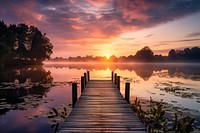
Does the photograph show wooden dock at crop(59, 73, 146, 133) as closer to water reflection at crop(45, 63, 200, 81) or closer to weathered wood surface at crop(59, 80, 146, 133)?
weathered wood surface at crop(59, 80, 146, 133)

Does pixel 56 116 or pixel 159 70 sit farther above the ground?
pixel 159 70

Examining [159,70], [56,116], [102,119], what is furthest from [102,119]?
[159,70]

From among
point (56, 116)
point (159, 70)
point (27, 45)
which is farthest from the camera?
point (27, 45)

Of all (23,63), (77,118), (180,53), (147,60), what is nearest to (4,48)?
(23,63)

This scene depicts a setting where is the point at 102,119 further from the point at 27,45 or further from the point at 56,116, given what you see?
the point at 27,45

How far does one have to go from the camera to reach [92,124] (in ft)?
28.0

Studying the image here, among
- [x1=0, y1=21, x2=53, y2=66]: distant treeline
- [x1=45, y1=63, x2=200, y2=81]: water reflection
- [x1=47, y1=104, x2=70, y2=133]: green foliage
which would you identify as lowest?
[x1=47, y1=104, x2=70, y2=133]: green foliage

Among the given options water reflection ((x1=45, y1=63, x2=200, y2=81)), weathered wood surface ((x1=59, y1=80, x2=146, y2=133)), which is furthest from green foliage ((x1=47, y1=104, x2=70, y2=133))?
water reflection ((x1=45, y1=63, x2=200, y2=81))

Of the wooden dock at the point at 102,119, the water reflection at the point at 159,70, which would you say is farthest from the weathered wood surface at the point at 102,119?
the water reflection at the point at 159,70

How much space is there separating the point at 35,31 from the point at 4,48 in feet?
142

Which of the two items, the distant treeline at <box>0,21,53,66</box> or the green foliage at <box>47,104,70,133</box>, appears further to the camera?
the distant treeline at <box>0,21,53,66</box>

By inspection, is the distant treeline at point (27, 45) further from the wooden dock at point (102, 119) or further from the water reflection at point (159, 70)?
the wooden dock at point (102, 119)

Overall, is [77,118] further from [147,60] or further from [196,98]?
[147,60]

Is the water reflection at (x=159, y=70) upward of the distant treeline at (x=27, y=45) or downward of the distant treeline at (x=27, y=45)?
downward
